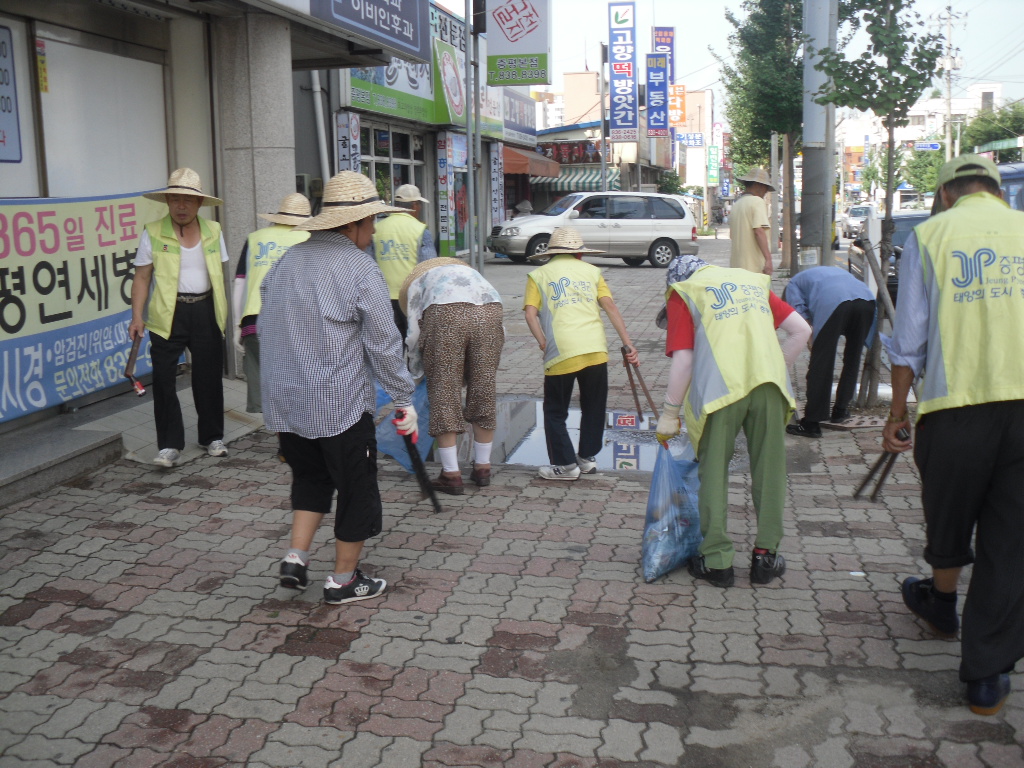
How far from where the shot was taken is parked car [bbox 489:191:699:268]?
23297mm

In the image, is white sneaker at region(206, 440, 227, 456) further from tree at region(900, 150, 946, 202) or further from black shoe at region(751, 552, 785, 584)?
tree at region(900, 150, 946, 202)

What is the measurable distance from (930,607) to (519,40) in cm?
1128

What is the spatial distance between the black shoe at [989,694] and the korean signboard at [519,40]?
11584 mm

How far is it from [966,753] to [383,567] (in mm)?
2671

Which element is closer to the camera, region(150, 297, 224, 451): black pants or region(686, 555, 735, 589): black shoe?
region(686, 555, 735, 589): black shoe

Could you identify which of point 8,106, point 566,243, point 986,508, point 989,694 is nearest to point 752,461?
point 986,508

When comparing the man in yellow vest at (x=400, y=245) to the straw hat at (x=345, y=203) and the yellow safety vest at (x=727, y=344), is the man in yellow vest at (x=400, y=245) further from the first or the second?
the yellow safety vest at (x=727, y=344)

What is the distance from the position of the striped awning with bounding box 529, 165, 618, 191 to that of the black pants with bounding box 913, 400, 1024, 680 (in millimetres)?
30133

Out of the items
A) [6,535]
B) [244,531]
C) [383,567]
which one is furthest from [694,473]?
[6,535]

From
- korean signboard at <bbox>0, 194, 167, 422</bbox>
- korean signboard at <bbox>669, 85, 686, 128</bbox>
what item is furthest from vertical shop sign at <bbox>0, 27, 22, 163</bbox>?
korean signboard at <bbox>669, 85, 686, 128</bbox>

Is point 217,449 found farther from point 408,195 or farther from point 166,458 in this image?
point 408,195

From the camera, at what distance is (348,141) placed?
47.8 feet

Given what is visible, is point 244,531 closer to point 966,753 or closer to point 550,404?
point 550,404

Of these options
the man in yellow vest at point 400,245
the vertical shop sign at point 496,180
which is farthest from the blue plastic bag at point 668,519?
the vertical shop sign at point 496,180
